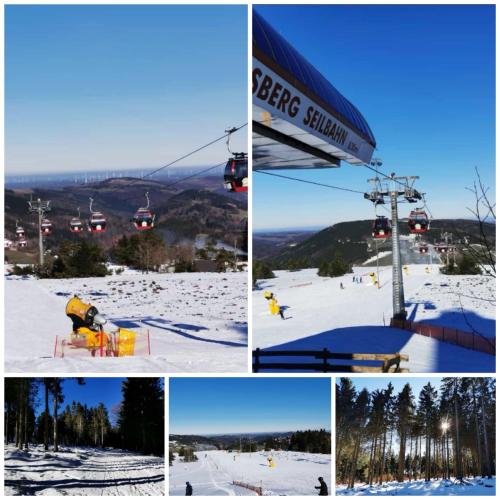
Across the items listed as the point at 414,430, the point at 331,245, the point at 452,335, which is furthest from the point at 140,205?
the point at 331,245

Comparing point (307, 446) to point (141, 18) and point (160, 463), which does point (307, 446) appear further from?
point (141, 18)

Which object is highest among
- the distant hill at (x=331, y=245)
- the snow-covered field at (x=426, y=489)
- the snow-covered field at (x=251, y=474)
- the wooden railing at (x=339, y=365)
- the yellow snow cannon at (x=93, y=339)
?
the distant hill at (x=331, y=245)

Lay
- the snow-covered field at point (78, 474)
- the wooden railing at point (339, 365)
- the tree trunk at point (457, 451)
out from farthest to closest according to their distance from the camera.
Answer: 1. the wooden railing at point (339, 365)
2. the tree trunk at point (457, 451)
3. the snow-covered field at point (78, 474)

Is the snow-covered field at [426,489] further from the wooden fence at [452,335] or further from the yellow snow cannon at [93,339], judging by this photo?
the wooden fence at [452,335]

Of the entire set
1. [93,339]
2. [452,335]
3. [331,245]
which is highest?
[331,245]

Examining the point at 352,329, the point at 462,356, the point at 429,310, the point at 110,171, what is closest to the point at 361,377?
the point at 110,171

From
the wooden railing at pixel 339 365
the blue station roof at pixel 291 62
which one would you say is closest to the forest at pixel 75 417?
the wooden railing at pixel 339 365

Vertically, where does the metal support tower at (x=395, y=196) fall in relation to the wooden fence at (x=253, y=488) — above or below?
above

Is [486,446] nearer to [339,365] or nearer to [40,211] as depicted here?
[339,365]
